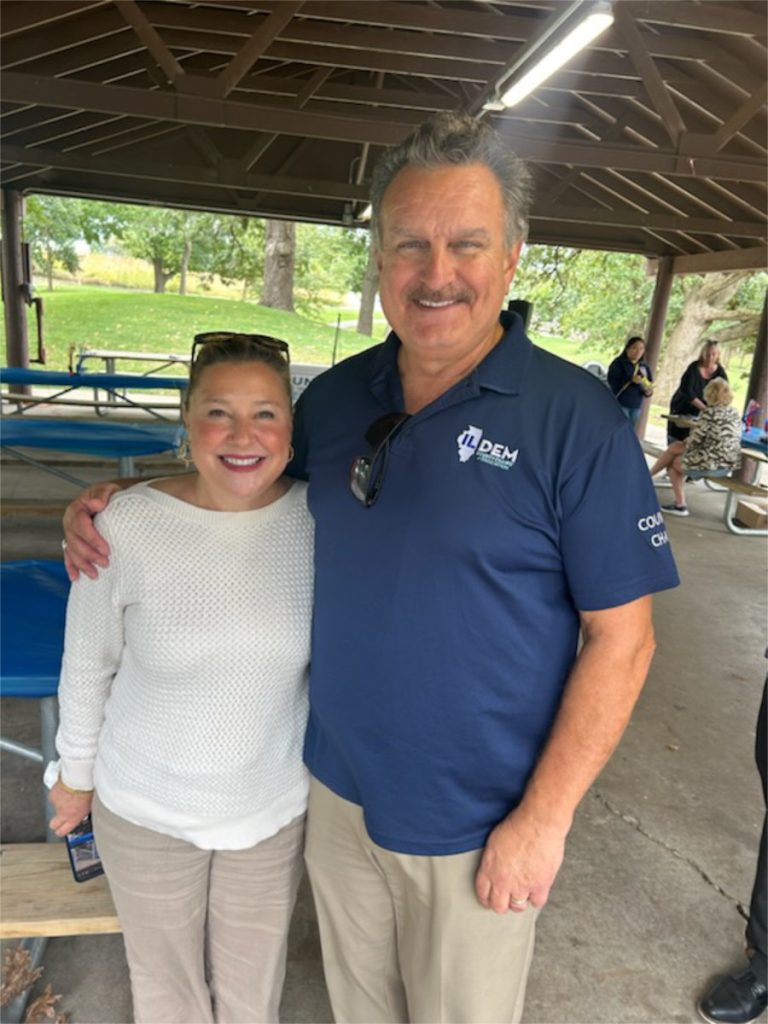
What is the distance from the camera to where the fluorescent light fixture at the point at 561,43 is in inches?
141

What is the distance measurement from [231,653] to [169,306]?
65.3ft

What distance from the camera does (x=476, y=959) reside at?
4.11ft

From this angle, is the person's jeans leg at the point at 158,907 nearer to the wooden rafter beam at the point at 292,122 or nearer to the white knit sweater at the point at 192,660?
the white knit sweater at the point at 192,660

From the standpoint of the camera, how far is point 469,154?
44.9 inches

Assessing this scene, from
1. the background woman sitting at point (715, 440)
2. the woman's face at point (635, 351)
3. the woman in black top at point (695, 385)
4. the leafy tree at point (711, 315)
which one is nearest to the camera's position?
the background woman sitting at point (715, 440)

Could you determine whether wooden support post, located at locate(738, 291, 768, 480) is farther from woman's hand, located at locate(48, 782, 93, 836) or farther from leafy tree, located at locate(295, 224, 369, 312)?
leafy tree, located at locate(295, 224, 369, 312)

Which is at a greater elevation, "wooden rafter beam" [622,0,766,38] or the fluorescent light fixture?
"wooden rafter beam" [622,0,766,38]

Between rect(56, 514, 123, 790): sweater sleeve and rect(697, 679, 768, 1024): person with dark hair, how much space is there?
1.53 meters

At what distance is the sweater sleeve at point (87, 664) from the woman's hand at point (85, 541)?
14 mm

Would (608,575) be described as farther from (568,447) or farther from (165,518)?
(165,518)

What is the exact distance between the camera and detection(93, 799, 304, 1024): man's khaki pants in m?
1.37

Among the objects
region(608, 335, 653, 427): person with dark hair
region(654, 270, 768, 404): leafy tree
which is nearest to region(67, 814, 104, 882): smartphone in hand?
region(608, 335, 653, 427): person with dark hair

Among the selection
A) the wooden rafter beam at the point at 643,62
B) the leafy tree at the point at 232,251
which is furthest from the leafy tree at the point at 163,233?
the wooden rafter beam at the point at 643,62

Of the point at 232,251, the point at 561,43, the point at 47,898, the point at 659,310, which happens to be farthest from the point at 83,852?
the point at 232,251
